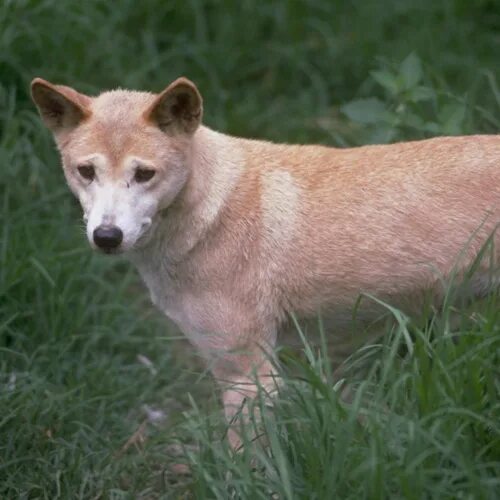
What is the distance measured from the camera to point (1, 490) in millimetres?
4359

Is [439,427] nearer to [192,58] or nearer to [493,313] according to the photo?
[493,313]

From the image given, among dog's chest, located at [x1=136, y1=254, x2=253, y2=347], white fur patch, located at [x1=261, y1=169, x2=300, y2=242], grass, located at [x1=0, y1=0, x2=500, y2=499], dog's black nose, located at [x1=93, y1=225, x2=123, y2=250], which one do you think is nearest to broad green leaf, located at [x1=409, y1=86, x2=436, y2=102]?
grass, located at [x1=0, y1=0, x2=500, y2=499]

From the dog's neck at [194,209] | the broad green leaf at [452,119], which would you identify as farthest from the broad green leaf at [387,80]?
the dog's neck at [194,209]

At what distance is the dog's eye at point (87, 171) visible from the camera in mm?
4062

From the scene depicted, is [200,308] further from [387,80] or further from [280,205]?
[387,80]

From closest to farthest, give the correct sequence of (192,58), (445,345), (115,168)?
(445,345) < (115,168) < (192,58)

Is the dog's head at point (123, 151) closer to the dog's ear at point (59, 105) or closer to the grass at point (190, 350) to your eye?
the dog's ear at point (59, 105)

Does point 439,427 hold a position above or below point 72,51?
below

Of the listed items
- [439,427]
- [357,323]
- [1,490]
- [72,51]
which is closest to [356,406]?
[439,427]

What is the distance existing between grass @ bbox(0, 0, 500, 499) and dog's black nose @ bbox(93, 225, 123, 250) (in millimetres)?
535

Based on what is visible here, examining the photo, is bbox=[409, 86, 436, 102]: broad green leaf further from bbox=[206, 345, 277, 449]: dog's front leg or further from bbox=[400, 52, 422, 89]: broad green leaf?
bbox=[206, 345, 277, 449]: dog's front leg

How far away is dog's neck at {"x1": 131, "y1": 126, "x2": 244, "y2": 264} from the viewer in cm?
427

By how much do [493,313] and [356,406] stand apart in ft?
1.94

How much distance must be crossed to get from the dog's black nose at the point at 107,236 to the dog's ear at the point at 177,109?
47 cm
